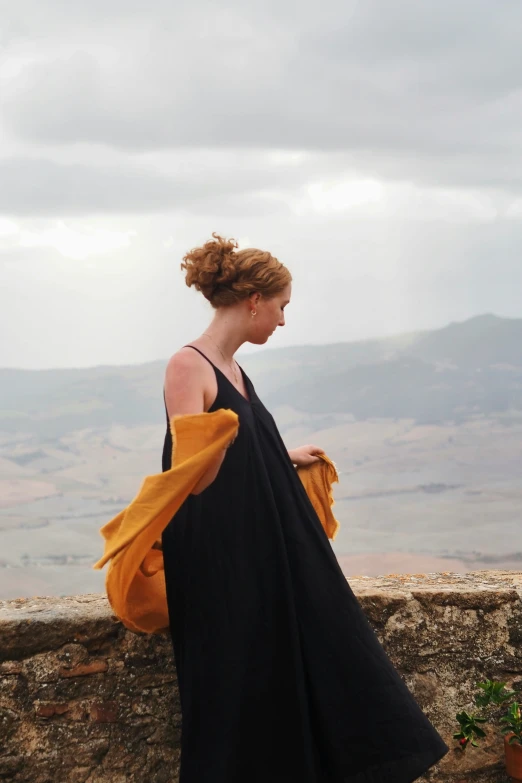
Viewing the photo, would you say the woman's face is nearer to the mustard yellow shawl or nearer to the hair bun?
A: the hair bun

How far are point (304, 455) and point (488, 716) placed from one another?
44.4 inches

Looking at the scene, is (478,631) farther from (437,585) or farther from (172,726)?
→ (172,726)

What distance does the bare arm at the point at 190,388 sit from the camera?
7.77ft

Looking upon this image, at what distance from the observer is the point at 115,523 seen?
93.6 inches

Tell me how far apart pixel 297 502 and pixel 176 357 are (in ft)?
1.89

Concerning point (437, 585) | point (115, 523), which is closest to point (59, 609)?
point (115, 523)

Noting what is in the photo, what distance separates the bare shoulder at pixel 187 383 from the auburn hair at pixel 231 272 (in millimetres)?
222

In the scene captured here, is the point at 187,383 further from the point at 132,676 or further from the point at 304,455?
the point at 132,676

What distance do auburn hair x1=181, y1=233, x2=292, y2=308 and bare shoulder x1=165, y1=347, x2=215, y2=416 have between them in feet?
0.73

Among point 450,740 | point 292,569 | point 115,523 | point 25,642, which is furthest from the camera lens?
point 450,740

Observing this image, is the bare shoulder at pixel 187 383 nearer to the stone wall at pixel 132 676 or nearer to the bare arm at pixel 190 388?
the bare arm at pixel 190 388

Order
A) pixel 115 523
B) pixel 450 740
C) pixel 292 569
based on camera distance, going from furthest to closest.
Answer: pixel 450 740 → pixel 292 569 → pixel 115 523

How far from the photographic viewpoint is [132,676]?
285 centimetres

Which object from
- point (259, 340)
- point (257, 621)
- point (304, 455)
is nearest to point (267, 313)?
point (259, 340)
